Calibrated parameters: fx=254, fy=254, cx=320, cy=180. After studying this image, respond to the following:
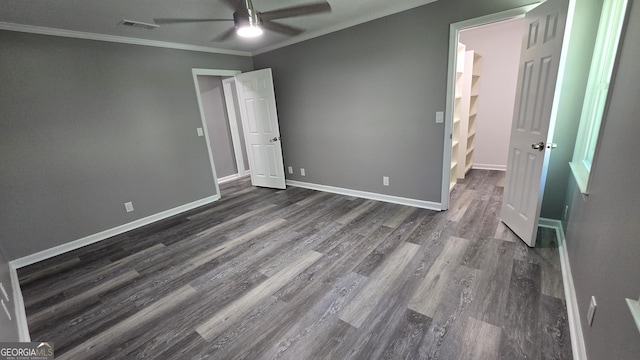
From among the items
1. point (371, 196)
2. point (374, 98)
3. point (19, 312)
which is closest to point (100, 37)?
point (19, 312)

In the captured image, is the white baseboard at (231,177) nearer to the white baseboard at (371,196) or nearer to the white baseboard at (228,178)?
the white baseboard at (228,178)

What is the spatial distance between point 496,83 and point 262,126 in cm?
422

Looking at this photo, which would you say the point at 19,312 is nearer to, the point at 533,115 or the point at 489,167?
the point at 533,115

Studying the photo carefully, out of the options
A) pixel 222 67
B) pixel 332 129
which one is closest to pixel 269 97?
pixel 222 67

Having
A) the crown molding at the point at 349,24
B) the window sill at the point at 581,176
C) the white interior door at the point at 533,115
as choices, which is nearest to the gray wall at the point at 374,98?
the crown molding at the point at 349,24

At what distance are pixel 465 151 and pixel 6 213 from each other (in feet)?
19.8

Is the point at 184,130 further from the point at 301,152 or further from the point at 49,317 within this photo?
the point at 49,317

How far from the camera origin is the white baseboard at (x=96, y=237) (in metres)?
2.74

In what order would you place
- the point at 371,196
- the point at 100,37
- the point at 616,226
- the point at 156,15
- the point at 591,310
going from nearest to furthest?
the point at 616,226 → the point at 591,310 → the point at 156,15 → the point at 100,37 → the point at 371,196

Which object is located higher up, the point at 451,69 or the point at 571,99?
the point at 451,69

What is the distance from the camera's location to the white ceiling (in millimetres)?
2213

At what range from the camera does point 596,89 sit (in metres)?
2.06

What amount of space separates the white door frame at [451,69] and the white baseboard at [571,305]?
1124 mm

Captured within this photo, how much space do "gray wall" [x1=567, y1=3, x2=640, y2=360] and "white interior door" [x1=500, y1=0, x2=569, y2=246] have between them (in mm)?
661
